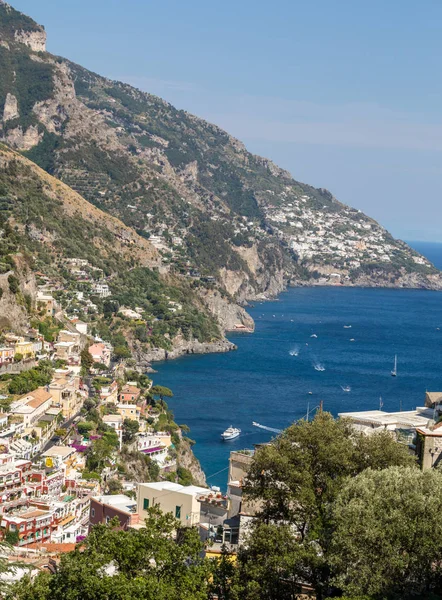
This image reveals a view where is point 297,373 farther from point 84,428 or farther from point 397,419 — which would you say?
point 397,419

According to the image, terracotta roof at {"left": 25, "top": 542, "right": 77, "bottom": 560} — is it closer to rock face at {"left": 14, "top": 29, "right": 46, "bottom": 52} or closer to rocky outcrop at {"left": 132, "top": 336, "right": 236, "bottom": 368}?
rocky outcrop at {"left": 132, "top": 336, "right": 236, "bottom": 368}

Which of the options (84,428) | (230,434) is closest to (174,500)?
(84,428)

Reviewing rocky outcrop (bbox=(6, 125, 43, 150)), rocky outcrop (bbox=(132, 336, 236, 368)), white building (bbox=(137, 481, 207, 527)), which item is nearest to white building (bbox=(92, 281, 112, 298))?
rocky outcrop (bbox=(132, 336, 236, 368))

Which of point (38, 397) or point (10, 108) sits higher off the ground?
point (10, 108)

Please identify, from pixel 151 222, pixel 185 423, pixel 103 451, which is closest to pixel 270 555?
pixel 103 451

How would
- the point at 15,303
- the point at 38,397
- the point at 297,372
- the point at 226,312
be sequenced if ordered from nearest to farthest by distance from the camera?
1. the point at 38,397
2. the point at 15,303
3. the point at 297,372
4. the point at 226,312

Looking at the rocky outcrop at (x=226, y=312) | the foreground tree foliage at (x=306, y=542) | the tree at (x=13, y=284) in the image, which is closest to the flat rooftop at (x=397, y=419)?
the foreground tree foliage at (x=306, y=542)
